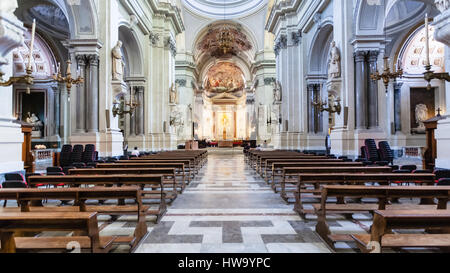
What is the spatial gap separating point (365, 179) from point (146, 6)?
15326 mm

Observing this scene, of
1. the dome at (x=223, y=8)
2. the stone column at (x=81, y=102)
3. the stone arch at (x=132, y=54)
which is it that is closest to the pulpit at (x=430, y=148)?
the stone column at (x=81, y=102)

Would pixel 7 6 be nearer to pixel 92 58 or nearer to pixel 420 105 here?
pixel 92 58

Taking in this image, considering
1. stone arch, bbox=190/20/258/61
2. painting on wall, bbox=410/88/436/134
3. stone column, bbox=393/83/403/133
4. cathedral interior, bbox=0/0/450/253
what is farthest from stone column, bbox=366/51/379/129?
stone arch, bbox=190/20/258/61

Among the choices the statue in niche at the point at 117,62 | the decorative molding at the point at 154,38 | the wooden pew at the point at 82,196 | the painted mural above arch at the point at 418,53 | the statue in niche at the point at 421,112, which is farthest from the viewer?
the statue in niche at the point at 421,112

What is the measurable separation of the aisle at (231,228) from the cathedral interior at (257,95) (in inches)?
1.0

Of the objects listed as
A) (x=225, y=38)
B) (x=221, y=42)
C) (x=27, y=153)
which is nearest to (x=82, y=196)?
(x=27, y=153)

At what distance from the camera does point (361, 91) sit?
386 inches

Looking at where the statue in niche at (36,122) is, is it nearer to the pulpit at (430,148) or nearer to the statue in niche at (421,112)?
the pulpit at (430,148)

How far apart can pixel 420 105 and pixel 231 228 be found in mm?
18349

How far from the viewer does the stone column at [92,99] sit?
32.3 ft

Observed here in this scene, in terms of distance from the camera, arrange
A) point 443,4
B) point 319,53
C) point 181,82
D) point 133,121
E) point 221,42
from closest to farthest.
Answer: point 443,4 → point 319,53 → point 133,121 → point 181,82 → point 221,42

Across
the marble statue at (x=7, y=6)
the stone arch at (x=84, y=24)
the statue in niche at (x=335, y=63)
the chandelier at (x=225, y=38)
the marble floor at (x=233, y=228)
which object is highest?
the chandelier at (x=225, y=38)

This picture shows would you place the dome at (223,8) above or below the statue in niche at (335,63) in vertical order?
above
